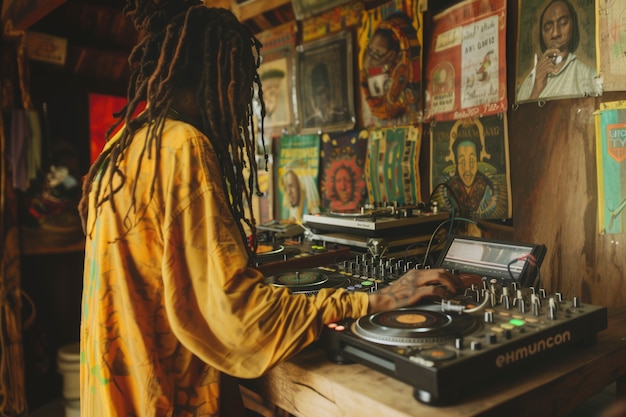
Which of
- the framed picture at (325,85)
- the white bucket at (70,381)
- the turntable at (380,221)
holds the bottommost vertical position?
the white bucket at (70,381)

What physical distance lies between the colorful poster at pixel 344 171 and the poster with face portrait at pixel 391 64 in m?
0.15

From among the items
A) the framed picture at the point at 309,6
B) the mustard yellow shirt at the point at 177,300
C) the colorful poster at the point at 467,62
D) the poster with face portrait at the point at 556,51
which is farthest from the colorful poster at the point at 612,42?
the framed picture at the point at 309,6

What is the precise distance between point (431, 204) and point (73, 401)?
8.47ft

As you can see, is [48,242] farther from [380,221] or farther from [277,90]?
[380,221]

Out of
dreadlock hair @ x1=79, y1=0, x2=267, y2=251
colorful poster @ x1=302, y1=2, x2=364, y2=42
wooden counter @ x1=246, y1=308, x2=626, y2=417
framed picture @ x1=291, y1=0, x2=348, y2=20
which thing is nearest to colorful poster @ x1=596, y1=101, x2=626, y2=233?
wooden counter @ x1=246, y1=308, x2=626, y2=417

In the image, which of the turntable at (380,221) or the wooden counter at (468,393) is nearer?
the wooden counter at (468,393)

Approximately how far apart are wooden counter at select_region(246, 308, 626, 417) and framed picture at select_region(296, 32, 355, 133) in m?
1.93

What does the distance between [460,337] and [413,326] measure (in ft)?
0.33

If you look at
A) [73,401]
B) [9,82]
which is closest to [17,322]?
[73,401]

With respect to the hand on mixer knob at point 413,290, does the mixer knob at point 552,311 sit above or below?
below

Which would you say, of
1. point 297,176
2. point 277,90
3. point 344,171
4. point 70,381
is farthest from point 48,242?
point 344,171

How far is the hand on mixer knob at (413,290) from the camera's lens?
1.27m

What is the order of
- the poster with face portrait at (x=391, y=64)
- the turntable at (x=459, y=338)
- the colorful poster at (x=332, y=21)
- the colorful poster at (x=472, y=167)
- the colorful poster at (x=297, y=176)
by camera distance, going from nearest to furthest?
the turntable at (x=459, y=338) → the colorful poster at (x=472, y=167) → the poster with face portrait at (x=391, y=64) → the colorful poster at (x=332, y=21) → the colorful poster at (x=297, y=176)

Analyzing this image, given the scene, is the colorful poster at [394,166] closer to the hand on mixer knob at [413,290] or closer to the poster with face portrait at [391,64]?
the poster with face portrait at [391,64]
